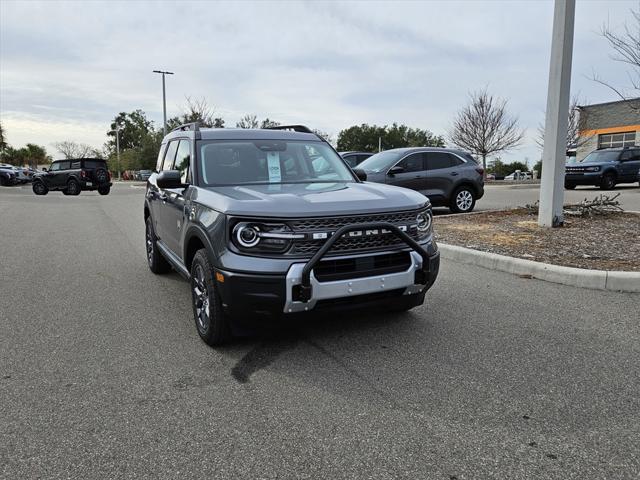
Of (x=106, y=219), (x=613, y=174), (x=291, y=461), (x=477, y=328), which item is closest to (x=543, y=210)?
(x=477, y=328)

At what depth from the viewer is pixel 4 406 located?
121 inches

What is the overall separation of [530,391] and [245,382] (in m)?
1.87

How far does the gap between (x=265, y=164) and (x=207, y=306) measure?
1595 mm

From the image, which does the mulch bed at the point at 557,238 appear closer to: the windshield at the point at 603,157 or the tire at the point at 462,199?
the tire at the point at 462,199

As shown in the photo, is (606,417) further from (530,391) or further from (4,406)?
(4,406)

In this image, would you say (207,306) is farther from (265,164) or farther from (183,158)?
(183,158)

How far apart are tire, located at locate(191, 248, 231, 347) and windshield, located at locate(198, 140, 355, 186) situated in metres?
0.89

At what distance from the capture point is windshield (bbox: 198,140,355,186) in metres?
4.68

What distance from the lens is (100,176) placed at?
84.0 feet

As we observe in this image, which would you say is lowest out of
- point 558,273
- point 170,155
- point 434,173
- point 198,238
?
point 558,273

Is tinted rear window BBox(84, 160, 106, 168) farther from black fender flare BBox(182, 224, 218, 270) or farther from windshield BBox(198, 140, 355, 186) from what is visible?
black fender flare BBox(182, 224, 218, 270)

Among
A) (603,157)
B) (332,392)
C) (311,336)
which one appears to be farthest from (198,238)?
(603,157)

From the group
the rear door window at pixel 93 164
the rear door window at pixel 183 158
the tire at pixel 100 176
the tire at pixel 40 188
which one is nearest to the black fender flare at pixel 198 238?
the rear door window at pixel 183 158

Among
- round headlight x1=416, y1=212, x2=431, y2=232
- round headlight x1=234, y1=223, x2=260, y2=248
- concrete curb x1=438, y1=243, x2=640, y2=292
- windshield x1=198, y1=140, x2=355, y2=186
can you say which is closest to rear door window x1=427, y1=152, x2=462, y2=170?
concrete curb x1=438, y1=243, x2=640, y2=292
